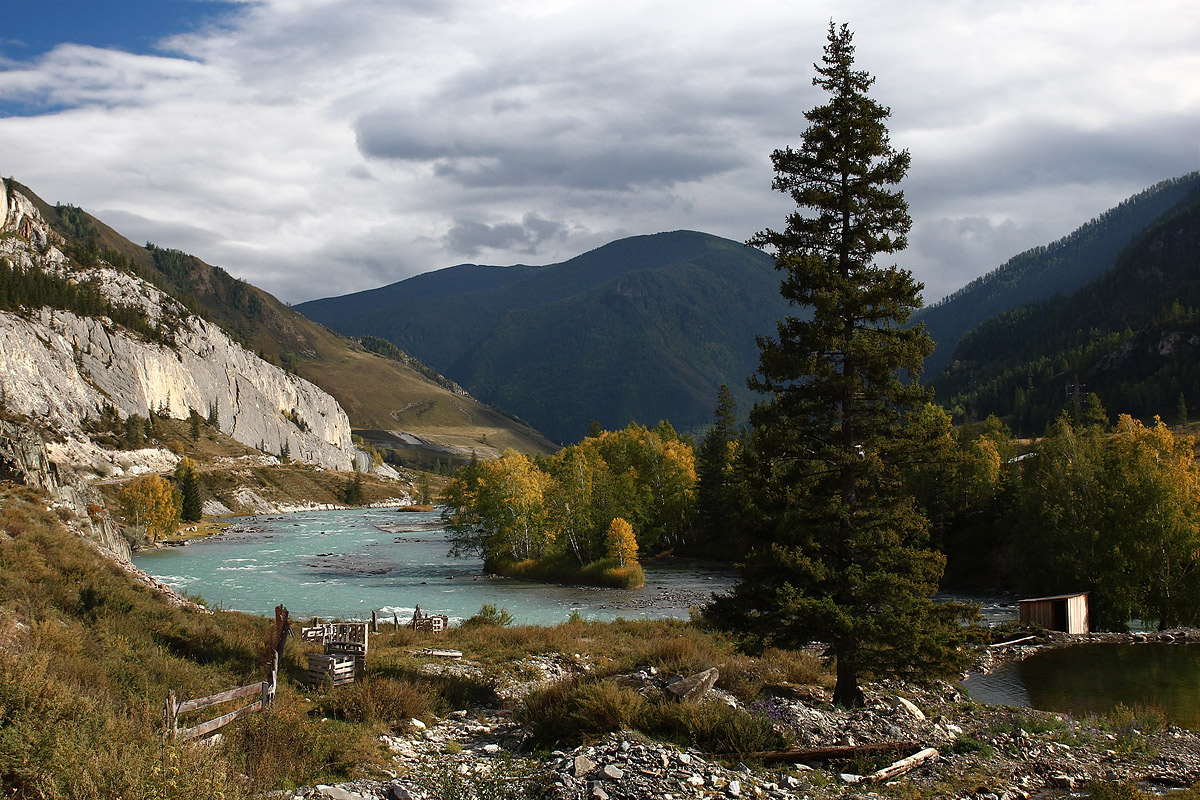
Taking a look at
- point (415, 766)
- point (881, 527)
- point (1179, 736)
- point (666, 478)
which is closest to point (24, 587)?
point (415, 766)

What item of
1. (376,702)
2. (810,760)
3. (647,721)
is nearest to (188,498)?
(376,702)

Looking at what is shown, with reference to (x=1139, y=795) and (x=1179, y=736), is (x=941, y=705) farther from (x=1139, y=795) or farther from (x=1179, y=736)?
(x=1139, y=795)

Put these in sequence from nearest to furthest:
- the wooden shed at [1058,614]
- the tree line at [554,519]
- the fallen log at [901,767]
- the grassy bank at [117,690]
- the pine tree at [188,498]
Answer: the grassy bank at [117,690] → the fallen log at [901,767] → the wooden shed at [1058,614] → the tree line at [554,519] → the pine tree at [188,498]

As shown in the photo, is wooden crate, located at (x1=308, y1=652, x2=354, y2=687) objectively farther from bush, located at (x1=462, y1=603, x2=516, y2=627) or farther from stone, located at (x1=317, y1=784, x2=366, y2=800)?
bush, located at (x1=462, y1=603, x2=516, y2=627)

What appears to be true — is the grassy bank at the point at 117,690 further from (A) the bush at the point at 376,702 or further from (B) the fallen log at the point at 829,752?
(B) the fallen log at the point at 829,752

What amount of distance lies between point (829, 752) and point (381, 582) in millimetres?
50622

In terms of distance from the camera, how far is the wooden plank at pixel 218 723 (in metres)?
12.0

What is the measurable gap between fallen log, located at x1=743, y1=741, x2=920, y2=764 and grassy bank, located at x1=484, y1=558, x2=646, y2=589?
1737 inches

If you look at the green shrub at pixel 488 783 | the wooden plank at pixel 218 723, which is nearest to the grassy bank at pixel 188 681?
the wooden plank at pixel 218 723

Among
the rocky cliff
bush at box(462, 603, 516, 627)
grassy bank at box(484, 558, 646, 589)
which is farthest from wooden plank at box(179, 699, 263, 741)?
the rocky cliff

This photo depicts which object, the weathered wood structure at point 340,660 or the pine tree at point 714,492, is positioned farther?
the pine tree at point 714,492

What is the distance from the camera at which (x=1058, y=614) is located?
133 feet

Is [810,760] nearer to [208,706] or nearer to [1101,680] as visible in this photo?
[208,706]

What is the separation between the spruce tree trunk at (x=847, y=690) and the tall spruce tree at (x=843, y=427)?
0.12ft
